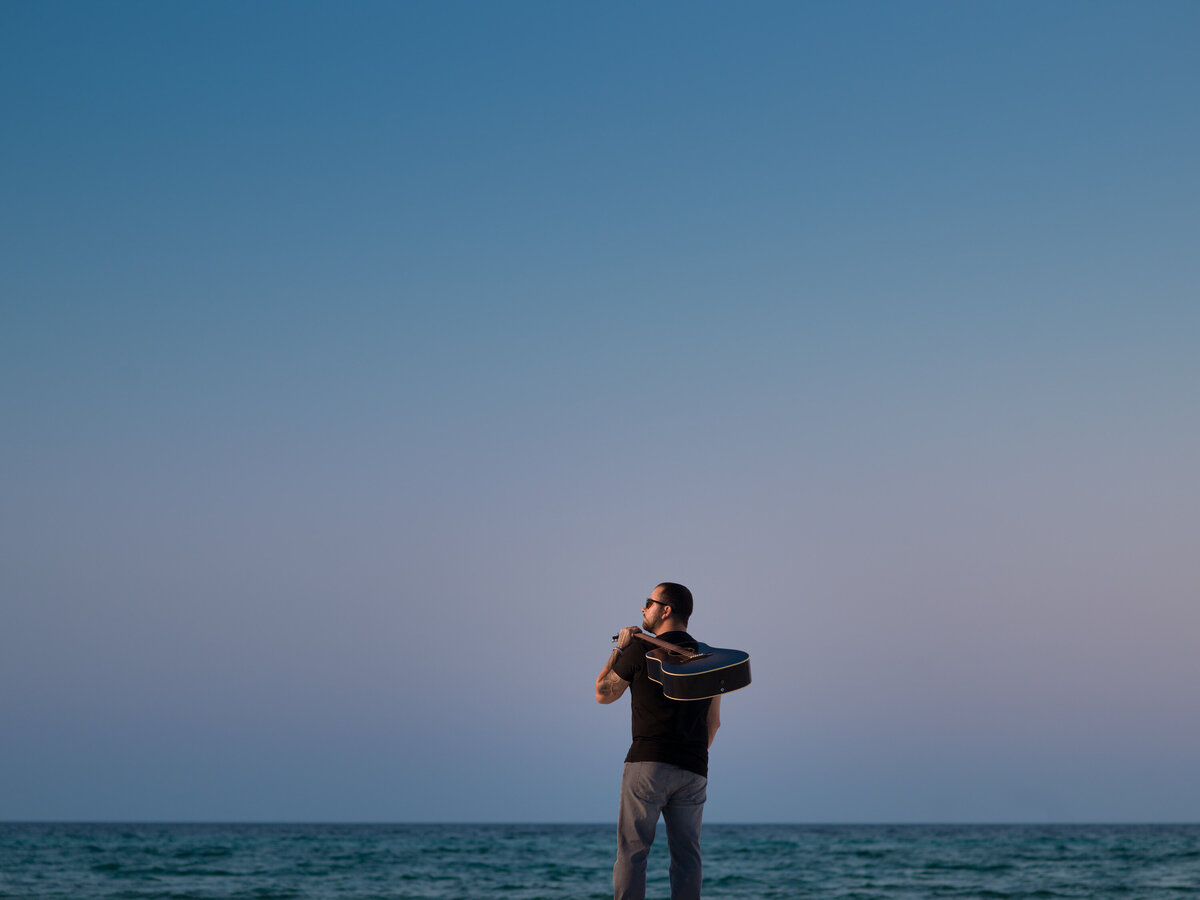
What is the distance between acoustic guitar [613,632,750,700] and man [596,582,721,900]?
0.08 meters

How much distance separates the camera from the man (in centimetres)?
514

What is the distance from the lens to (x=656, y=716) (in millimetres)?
5203

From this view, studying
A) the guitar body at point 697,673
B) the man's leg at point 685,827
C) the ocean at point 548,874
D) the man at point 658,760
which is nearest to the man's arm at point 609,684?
the man at point 658,760

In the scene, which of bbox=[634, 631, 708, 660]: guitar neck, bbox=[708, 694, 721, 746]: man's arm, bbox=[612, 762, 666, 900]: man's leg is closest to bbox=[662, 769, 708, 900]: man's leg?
bbox=[612, 762, 666, 900]: man's leg

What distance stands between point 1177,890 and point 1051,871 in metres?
5.25

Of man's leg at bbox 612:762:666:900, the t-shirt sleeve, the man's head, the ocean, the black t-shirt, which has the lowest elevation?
the ocean

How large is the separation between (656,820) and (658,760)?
0.28m

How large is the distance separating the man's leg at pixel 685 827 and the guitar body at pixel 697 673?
1.47ft

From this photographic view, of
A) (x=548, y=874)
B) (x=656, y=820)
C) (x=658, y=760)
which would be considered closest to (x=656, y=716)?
(x=658, y=760)

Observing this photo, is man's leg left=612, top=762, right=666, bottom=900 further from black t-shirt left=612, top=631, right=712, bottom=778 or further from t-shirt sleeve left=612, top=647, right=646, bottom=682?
t-shirt sleeve left=612, top=647, right=646, bottom=682

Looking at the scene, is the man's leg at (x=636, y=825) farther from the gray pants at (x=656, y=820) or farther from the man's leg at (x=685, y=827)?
the man's leg at (x=685, y=827)

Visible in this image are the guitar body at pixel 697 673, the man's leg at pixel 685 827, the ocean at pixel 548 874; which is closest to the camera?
the guitar body at pixel 697 673

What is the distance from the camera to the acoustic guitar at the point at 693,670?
16.5ft

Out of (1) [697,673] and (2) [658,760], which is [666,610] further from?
(2) [658,760]
